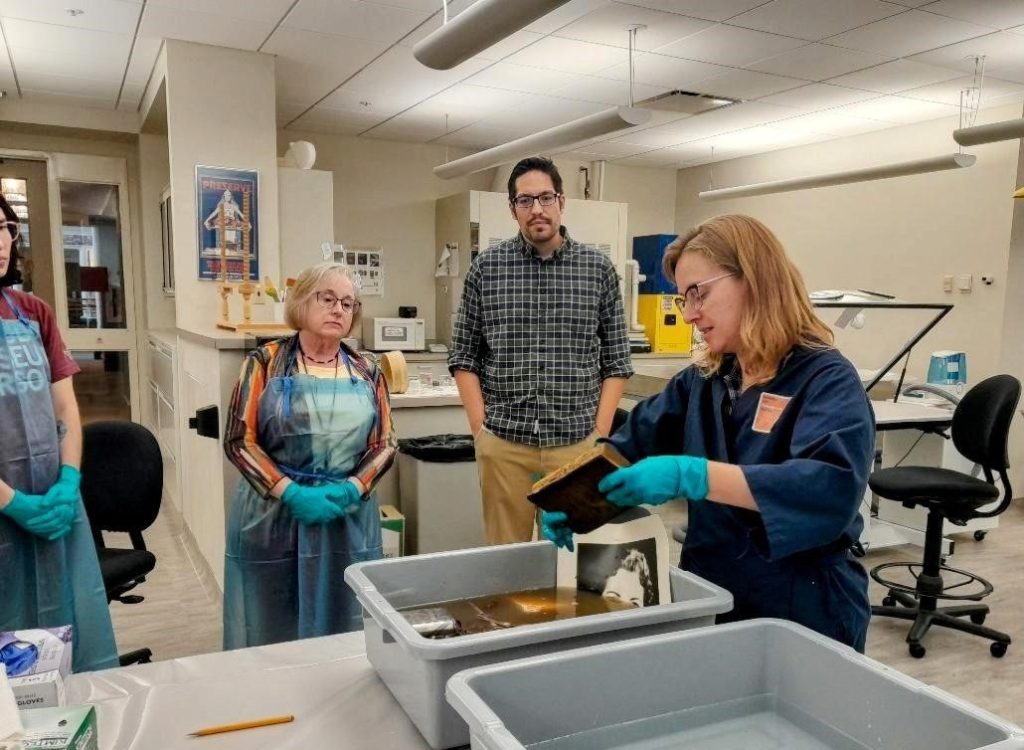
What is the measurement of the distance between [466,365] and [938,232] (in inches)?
176

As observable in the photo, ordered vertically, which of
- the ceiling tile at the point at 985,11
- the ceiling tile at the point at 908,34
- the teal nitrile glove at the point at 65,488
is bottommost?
the teal nitrile glove at the point at 65,488

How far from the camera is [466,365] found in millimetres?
2385

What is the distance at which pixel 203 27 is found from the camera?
12.5 ft

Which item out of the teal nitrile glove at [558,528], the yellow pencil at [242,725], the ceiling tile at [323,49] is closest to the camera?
the yellow pencil at [242,725]

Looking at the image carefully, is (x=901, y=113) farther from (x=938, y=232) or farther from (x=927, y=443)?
(x=927, y=443)

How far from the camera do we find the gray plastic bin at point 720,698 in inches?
33.5

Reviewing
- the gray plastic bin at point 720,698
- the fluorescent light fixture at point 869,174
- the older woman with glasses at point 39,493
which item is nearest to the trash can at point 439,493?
the older woman with glasses at point 39,493

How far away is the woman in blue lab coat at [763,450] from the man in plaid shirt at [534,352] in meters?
0.95

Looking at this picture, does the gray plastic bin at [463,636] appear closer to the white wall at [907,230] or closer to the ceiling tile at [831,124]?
the white wall at [907,230]

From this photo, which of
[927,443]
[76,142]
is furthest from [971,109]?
[76,142]

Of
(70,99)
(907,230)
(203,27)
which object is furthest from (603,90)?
(70,99)

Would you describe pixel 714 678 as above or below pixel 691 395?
below

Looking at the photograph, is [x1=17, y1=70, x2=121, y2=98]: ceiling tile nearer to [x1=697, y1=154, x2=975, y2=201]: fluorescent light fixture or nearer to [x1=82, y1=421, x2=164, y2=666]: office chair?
[x1=82, y1=421, x2=164, y2=666]: office chair

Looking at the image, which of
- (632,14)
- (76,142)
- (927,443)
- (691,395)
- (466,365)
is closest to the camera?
(691,395)
